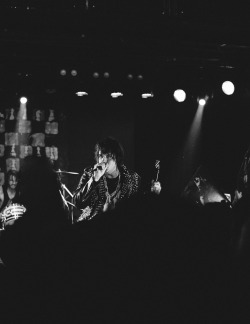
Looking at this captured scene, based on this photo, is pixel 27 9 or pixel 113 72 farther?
pixel 113 72

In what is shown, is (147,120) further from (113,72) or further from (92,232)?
(92,232)

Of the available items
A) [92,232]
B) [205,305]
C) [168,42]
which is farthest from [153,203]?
[168,42]

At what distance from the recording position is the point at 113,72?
22.2 feet

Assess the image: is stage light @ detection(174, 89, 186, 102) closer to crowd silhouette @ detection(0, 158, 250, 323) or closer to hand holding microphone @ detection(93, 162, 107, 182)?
hand holding microphone @ detection(93, 162, 107, 182)

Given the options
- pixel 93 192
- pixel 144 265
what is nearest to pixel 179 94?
pixel 93 192

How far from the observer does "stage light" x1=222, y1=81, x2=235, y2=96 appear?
22.8ft

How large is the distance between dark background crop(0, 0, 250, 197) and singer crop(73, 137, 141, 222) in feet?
6.07

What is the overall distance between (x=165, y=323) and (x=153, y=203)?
1.06 feet

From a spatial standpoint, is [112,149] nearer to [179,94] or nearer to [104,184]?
[104,184]

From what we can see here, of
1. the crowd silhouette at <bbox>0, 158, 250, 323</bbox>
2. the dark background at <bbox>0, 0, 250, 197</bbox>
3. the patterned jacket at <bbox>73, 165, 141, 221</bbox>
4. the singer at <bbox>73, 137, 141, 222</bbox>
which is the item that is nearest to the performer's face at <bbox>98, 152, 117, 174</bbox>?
the singer at <bbox>73, 137, 141, 222</bbox>

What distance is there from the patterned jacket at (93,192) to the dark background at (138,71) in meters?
1.83

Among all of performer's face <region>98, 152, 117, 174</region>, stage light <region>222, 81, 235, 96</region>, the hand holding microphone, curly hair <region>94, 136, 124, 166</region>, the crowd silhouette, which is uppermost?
stage light <region>222, 81, 235, 96</region>

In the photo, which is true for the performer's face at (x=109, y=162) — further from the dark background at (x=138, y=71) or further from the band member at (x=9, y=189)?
the band member at (x=9, y=189)

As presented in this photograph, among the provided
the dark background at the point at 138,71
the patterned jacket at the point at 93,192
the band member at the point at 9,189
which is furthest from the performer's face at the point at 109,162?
the band member at the point at 9,189
